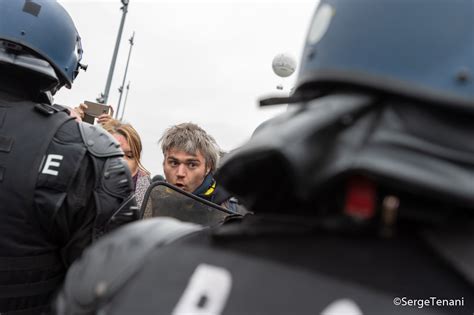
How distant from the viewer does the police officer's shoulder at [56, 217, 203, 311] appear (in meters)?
0.80

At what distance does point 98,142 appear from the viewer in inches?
76.4

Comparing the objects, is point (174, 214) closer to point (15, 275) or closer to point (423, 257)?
point (15, 275)

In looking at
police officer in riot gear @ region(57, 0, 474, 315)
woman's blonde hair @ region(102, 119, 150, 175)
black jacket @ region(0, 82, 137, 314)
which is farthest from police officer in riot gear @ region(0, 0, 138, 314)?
woman's blonde hair @ region(102, 119, 150, 175)

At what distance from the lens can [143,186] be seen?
3.09 m

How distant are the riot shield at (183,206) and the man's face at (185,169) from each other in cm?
88

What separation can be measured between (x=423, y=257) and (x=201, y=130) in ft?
8.00

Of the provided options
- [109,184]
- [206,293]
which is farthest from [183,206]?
[206,293]

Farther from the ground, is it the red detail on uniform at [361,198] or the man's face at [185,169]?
the man's face at [185,169]

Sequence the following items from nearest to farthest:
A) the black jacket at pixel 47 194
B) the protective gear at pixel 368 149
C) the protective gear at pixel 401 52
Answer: the protective gear at pixel 368 149 < the protective gear at pixel 401 52 < the black jacket at pixel 47 194

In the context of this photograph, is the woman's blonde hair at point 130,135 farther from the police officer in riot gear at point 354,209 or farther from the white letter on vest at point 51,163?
the police officer in riot gear at point 354,209

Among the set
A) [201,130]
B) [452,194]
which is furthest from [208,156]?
[452,194]

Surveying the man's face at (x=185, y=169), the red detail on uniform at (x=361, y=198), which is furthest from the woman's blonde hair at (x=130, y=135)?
the red detail on uniform at (x=361, y=198)

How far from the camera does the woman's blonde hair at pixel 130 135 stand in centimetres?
341

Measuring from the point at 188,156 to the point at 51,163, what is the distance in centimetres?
120
